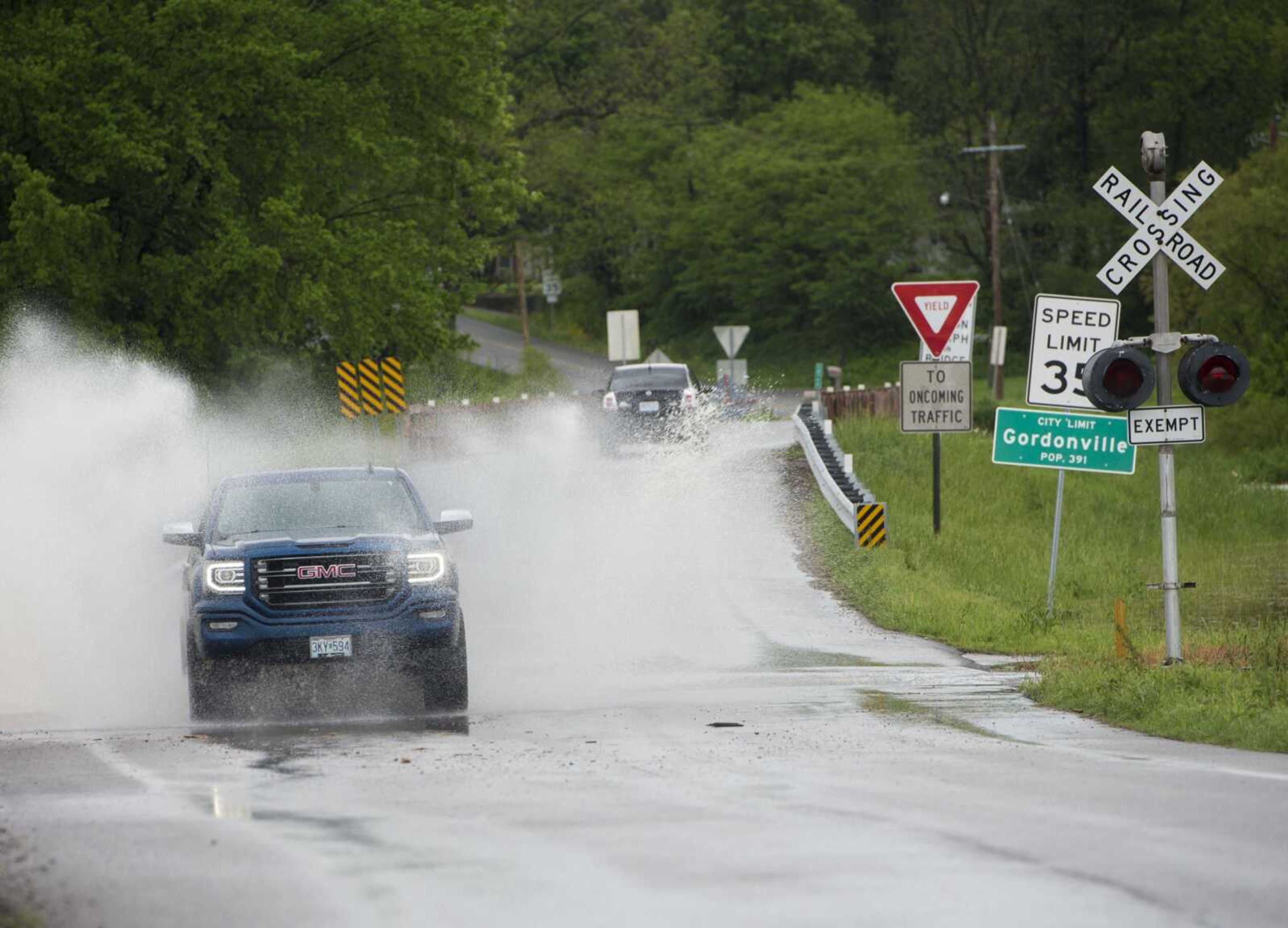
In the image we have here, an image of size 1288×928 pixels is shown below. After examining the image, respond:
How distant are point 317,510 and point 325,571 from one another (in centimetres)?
101

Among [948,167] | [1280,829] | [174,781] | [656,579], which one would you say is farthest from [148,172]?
[948,167]

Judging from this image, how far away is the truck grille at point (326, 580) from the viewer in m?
14.4

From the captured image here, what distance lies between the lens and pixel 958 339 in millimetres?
25766

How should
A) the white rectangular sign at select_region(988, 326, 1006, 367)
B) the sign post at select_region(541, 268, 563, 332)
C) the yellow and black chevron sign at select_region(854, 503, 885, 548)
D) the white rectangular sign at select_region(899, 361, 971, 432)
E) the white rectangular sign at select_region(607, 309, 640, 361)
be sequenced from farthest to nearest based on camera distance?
the sign post at select_region(541, 268, 563, 332) < the white rectangular sign at select_region(988, 326, 1006, 367) < the white rectangular sign at select_region(607, 309, 640, 361) < the yellow and black chevron sign at select_region(854, 503, 885, 548) < the white rectangular sign at select_region(899, 361, 971, 432)

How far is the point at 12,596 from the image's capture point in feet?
69.7

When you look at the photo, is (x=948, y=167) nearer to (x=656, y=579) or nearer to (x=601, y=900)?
(x=656, y=579)

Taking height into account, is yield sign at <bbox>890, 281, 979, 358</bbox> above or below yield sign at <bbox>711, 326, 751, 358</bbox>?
below

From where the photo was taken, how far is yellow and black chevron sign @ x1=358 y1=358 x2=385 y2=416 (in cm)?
4422

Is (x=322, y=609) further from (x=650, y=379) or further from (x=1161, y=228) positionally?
(x=650, y=379)

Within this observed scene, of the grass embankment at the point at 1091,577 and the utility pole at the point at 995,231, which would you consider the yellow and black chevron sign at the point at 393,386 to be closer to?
the grass embankment at the point at 1091,577

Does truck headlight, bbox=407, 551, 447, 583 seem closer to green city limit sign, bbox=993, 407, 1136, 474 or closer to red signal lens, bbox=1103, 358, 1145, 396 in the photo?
red signal lens, bbox=1103, 358, 1145, 396

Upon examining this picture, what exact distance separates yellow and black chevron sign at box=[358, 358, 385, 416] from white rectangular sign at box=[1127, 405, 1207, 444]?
30052 mm

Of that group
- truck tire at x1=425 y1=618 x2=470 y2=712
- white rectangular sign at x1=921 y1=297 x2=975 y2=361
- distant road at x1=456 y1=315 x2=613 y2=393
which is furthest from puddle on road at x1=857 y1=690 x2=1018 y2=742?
distant road at x1=456 y1=315 x2=613 y2=393

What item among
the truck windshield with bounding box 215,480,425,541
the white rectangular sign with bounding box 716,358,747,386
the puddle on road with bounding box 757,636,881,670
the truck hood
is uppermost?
the white rectangular sign with bounding box 716,358,747,386
